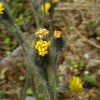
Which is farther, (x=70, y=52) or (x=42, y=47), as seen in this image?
(x=70, y=52)

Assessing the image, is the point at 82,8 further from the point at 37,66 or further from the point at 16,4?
the point at 37,66

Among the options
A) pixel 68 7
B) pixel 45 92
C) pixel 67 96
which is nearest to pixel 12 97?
pixel 67 96

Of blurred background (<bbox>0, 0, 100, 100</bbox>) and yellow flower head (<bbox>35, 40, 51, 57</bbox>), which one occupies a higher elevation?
yellow flower head (<bbox>35, 40, 51, 57</bbox>)

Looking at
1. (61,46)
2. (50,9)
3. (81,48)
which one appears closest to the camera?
(61,46)

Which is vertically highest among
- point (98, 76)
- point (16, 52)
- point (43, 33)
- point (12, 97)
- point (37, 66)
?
point (43, 33)

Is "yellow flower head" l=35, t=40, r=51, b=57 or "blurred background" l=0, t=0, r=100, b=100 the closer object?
"yellow flower head" l=35, t=40, r=51, b=57

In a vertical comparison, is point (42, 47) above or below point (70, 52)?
above

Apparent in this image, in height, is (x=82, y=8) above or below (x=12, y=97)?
above

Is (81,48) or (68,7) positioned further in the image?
(68,7)
